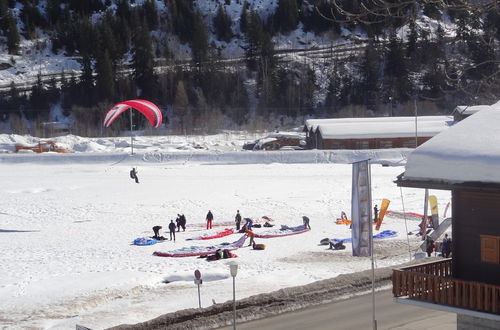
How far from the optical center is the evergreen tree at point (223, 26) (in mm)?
83375

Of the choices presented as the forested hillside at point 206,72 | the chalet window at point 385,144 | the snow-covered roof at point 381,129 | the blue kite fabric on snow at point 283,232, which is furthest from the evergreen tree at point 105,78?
the blue kite fabric on snow at point 283,232

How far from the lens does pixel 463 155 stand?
28.7ft

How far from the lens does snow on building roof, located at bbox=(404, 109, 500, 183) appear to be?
28.0 feet

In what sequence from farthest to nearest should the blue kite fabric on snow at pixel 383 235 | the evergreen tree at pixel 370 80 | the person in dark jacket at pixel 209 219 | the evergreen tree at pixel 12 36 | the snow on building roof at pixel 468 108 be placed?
the evergreen tree at pixel 12 36 < the evergreen tree at pixel 370 80 < the person in dark jacket at pixel 209 219 < the blue kite fabric on snow at pixel 383 235 < the snow on building roof at pixel 468 108

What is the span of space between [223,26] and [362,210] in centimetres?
7273

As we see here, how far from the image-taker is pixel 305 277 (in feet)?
63.7

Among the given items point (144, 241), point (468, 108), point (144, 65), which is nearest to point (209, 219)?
point (144, 241)

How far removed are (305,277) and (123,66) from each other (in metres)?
57.9

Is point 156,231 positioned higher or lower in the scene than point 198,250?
higher

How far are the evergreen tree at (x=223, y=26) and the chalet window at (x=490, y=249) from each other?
75.5 metres

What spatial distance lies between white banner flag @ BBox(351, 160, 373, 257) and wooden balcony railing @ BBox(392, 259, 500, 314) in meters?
2.97

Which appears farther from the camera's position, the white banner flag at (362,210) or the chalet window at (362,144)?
the chalet window at (362,144)

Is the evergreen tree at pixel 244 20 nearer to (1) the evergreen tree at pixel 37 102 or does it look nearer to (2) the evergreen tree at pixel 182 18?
(2) the evergreen tree at pixel 182 18

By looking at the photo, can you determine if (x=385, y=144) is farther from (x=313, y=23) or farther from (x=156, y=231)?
(x=313, y=23)
